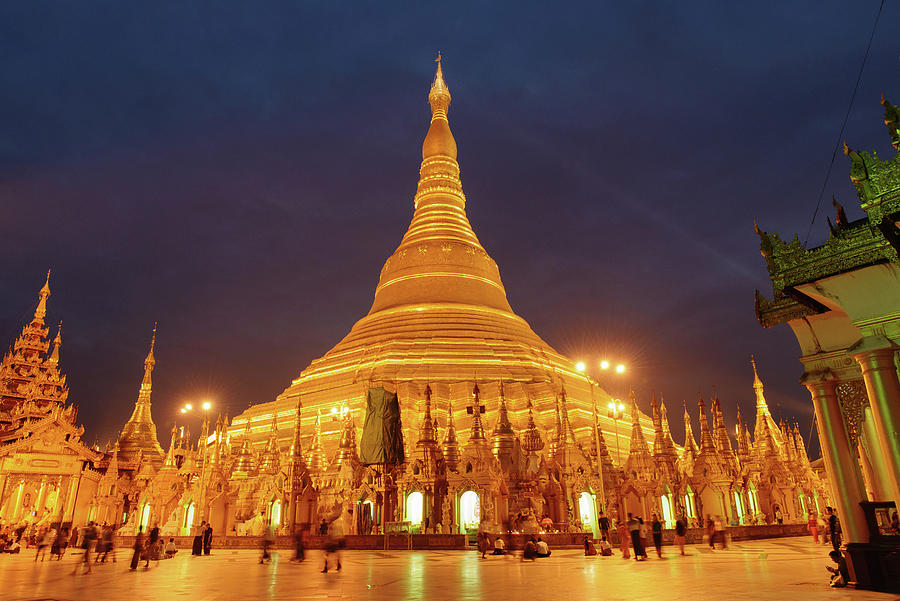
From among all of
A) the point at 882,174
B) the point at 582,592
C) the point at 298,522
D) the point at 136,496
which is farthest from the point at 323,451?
the point at 882,174

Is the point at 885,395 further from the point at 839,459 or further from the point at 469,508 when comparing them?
the point at 469,508

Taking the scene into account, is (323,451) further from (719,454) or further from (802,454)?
(802,454)

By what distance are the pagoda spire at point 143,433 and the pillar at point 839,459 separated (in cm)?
4352

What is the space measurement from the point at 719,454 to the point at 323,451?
19979mm

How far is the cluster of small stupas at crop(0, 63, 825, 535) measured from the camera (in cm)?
2703

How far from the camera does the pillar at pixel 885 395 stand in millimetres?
9414

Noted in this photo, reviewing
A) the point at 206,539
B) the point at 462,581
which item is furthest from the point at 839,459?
the point at 206,539

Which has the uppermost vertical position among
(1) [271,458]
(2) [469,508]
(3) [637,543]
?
(1) [271,458]

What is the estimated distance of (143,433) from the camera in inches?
1891

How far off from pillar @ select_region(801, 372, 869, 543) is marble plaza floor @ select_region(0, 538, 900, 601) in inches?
44.6

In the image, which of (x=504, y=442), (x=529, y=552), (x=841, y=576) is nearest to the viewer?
(x=841, y=576)

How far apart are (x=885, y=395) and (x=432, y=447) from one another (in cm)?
2057

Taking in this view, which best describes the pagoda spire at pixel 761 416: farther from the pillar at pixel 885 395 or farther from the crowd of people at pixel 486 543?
the pillar at pixel 885 395

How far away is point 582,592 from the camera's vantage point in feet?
31.4
